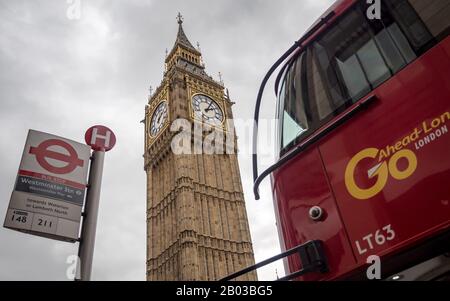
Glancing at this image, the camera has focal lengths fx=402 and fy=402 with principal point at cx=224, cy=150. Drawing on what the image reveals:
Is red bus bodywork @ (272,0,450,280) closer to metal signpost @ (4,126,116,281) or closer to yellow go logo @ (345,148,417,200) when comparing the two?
yellow go logo @ (345,148,417,200)

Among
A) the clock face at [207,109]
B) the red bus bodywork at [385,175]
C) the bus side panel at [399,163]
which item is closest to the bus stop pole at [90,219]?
the red bus bodywork at [385,175]

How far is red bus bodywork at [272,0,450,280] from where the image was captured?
112 inches

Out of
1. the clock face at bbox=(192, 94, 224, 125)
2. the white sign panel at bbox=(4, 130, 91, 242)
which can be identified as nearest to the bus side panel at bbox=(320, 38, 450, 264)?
the white sign panel at bbox=(4, 130, 91, 242)

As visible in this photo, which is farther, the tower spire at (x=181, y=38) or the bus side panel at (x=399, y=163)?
the tower spire at (x=181, y=38)

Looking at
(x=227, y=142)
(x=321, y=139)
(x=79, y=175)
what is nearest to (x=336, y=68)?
(x=321, y=139)

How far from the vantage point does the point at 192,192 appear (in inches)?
1634

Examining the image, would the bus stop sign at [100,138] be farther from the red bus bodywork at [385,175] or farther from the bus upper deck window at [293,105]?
the red bus bodywork at [385,175]

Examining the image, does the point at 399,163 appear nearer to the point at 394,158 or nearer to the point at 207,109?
the point at 394,158

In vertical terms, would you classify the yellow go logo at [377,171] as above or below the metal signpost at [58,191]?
below

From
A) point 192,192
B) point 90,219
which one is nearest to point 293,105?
point 90,219

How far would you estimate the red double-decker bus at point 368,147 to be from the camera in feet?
9.53

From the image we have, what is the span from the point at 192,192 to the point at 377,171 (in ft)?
127

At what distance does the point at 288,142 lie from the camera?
4.30 m
